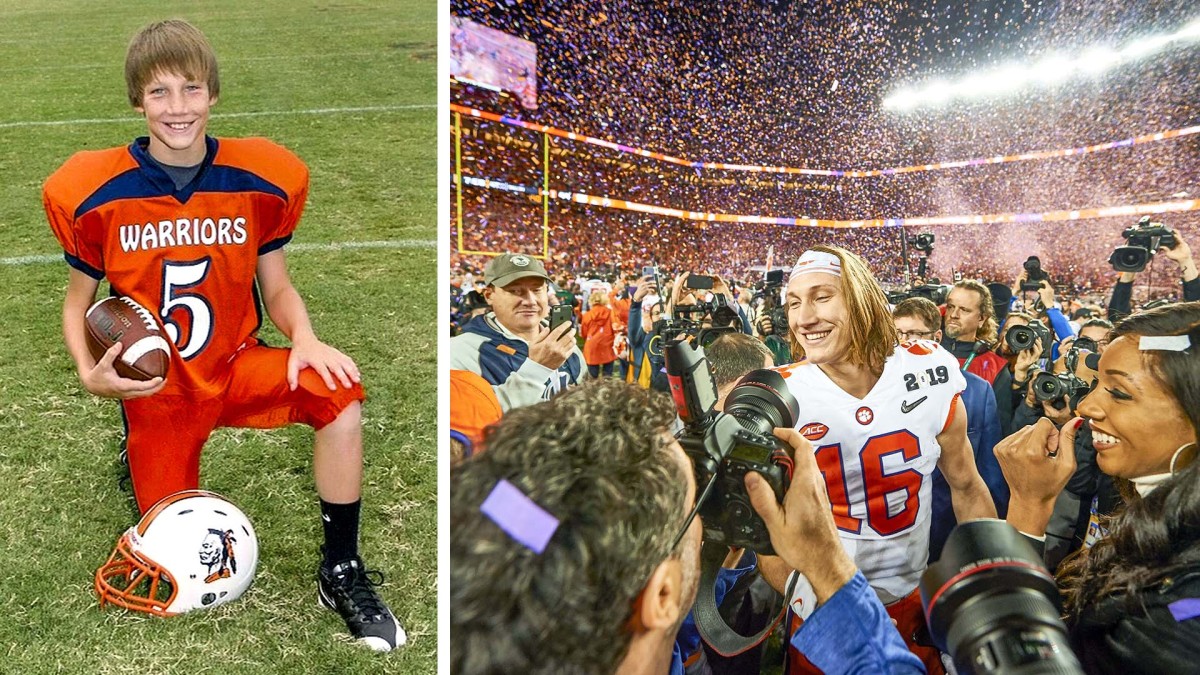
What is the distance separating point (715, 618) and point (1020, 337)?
62 centimetres

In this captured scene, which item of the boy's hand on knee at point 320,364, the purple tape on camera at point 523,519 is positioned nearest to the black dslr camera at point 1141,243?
the purple tape on camera at point 523,519

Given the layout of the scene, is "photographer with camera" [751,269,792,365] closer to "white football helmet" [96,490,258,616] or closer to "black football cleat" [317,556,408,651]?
"black football cleat" [317,556,408,651]

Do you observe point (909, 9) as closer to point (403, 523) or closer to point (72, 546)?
point (403, 523)

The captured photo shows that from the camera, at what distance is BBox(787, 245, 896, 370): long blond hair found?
1424 millimetres

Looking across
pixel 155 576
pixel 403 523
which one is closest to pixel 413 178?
pixel 403 523

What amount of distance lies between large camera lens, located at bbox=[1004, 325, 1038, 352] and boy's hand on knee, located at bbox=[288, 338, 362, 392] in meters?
1.28

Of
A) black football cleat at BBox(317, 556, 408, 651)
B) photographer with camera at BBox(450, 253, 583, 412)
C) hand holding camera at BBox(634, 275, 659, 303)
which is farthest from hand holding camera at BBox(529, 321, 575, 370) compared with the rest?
black football cleat at BBox(317, 556, 408, 651)

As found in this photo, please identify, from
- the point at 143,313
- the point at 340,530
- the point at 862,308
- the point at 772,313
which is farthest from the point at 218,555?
the point at 862,308

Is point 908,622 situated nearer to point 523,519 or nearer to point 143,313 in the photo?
point 523,519

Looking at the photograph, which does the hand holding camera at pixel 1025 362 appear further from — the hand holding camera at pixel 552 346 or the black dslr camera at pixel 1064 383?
the hand holding camera at pixel 552 346

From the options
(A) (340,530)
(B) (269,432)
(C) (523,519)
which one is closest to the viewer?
(C) (523,519)

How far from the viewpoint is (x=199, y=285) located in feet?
7.04

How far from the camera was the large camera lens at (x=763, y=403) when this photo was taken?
1.39 meters

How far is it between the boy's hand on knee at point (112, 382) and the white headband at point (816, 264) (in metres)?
1.39
